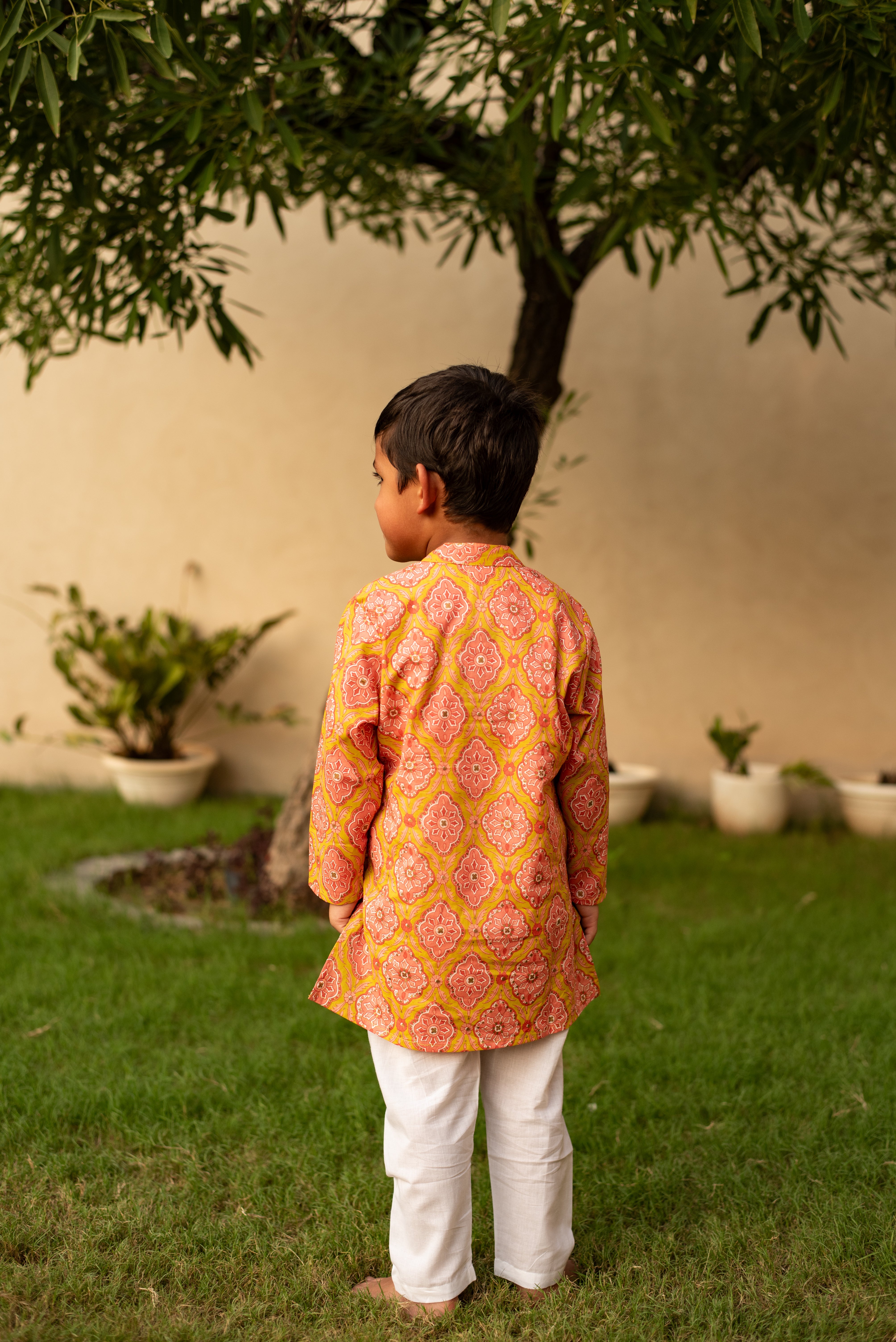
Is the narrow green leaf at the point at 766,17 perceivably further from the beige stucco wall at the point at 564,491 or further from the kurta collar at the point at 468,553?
the beige stucco wall at the point at 564,491

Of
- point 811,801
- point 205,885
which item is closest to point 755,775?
point 811,801

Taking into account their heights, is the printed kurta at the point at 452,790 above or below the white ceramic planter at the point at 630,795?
above

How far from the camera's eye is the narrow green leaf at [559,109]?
215 centimetres

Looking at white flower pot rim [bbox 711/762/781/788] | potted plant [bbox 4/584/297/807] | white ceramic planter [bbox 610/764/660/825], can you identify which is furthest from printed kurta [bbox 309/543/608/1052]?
potted plant [bbox 4/584/297/807]

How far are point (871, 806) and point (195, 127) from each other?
4415 mm

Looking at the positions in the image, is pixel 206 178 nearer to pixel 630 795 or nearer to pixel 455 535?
pixel 455 535

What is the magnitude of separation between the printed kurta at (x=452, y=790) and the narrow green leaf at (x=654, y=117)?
1056 millimetres

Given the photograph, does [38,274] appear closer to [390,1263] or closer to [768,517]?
[390,1263]

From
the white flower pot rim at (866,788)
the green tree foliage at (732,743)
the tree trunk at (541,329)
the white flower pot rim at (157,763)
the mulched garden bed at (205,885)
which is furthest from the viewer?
the white flower pot rim at (157,763)

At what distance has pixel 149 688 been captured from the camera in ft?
18.3

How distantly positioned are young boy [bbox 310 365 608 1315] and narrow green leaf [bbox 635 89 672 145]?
811 mm

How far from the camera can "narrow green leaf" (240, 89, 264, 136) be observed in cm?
229

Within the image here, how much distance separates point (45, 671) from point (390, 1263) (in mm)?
4804

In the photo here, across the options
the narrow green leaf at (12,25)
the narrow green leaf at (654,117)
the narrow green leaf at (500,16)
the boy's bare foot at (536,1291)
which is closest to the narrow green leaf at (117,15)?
the narrow green leaf at (12,25)
